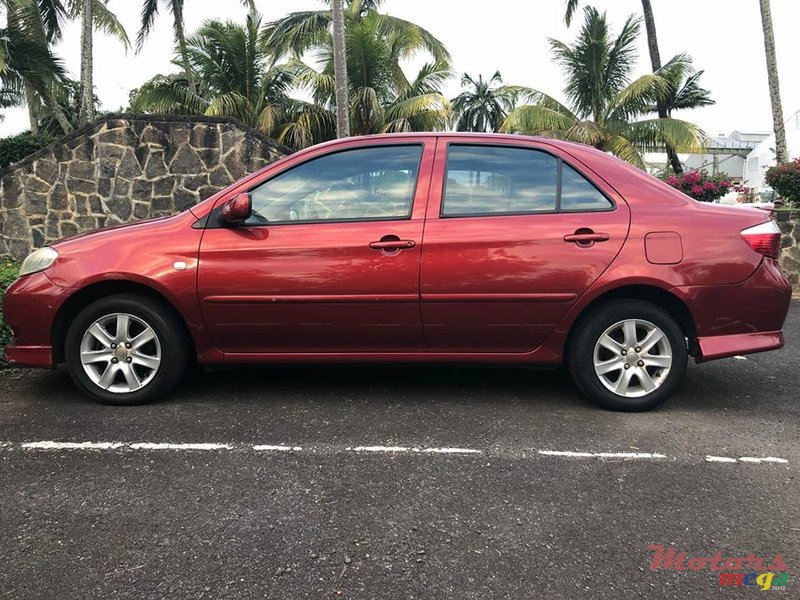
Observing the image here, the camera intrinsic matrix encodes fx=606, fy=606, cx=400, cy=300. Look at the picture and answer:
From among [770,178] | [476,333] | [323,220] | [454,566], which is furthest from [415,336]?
[770,178]

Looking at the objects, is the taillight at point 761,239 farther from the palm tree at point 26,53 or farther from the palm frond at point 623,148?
the palm tree at point 26,53

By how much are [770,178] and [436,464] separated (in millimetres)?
9091

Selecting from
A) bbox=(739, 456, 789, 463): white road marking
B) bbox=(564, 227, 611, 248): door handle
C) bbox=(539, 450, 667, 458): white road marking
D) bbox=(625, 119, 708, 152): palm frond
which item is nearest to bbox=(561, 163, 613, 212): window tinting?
bbox=(564, 227, 611, 248): door handle

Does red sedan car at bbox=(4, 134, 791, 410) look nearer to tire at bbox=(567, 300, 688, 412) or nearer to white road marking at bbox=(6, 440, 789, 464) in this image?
tire at bbox=(567, 300, 688, 412)

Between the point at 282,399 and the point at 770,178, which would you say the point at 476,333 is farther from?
the point at 770,178

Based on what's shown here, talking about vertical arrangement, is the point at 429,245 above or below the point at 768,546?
above

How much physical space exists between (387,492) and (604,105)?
15.5m

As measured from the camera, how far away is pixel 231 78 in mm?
15656

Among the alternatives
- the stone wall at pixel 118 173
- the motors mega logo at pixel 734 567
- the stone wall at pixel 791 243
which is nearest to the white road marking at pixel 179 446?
the motors mega logo at pixel 734 567

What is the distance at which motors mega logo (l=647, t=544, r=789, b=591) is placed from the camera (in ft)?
6.68

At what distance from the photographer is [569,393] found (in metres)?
4.01

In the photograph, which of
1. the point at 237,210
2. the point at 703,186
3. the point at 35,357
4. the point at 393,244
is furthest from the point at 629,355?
the point at 703,186

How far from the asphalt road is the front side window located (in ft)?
3.85

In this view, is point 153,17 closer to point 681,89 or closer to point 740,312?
point 681,89
